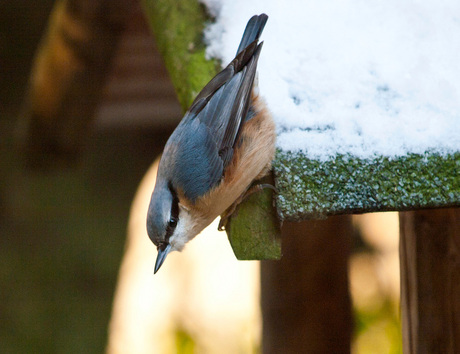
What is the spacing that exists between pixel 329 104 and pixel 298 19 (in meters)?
0.38

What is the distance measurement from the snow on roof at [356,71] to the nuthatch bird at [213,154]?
93 millimetres

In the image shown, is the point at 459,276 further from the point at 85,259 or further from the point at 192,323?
the point at 192,323

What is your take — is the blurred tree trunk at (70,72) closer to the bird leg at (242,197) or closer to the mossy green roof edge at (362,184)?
the bird leg at (242,197)

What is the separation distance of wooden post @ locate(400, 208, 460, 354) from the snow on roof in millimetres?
344

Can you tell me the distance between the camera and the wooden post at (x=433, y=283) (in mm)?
1832

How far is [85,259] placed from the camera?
461 cm

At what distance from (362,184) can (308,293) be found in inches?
44.6

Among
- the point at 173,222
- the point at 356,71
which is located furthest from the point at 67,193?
the point at 356,71

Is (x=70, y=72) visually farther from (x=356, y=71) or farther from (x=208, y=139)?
(x=356, y=71)

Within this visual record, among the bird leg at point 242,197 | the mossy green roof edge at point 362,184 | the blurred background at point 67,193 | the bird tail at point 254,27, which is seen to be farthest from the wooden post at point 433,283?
the blurred background at point 67,193

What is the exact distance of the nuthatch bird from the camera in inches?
74.9

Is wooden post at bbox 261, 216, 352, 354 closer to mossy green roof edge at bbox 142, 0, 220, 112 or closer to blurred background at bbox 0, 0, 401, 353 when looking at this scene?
mossy green roof edge at bbox 142, 0, 220, 112

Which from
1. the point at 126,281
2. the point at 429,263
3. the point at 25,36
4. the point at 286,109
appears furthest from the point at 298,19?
the point at 126,281

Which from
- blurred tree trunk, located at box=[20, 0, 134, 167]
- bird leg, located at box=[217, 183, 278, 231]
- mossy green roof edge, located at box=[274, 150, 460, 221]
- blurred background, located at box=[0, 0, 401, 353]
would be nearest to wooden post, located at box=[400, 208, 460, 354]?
mossy green roof edge, located at box=[274, 150, 460, 221]
